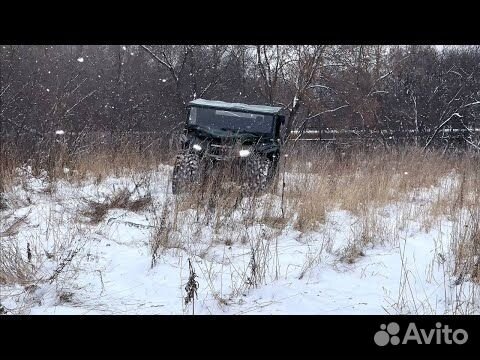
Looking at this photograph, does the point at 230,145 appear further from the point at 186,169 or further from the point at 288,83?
the point at 288,83

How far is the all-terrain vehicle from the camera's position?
5422mm

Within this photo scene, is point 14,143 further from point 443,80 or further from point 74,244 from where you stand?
point 443,80

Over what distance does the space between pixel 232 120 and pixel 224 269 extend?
12.9ft

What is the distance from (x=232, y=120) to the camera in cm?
675

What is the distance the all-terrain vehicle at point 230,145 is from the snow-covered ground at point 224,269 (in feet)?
2.87

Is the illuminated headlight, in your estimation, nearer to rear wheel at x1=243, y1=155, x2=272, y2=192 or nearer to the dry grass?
rear wheel at x1=243, y1=155, x2=272, y2=192

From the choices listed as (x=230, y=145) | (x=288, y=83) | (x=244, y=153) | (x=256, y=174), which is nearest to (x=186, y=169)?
(x=230, y=145)

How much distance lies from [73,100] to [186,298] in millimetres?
11718

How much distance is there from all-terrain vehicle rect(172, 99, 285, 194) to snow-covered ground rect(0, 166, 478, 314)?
0.87 m

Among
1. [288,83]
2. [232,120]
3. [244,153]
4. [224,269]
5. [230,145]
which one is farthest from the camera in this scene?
[288,83]

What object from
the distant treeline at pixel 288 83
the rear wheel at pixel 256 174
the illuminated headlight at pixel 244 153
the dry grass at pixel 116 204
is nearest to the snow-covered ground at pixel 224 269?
the dry grass at pixel 116 204

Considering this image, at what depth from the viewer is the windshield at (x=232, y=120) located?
22.1 ft
